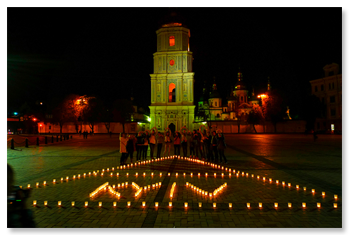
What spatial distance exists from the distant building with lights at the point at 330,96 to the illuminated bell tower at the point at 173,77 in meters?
30.7

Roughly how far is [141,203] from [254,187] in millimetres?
4093

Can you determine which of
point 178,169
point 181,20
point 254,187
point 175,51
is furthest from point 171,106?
point 254,187

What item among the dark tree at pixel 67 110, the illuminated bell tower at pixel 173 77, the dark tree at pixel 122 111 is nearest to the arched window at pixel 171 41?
the illuminated bell tower at pixel 173 77

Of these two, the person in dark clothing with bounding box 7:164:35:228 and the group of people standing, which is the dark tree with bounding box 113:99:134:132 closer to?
the group of people standing

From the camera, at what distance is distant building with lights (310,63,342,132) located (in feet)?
180

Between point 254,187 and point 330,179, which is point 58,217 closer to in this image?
point 254,187

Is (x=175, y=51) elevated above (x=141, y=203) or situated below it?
above

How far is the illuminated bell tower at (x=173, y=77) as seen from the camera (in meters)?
61.6

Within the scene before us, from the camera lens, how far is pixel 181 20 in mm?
62344

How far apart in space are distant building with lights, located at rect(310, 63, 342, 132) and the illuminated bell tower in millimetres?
30653

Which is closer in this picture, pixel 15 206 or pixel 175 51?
pixel 15 206

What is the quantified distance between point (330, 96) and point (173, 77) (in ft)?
119

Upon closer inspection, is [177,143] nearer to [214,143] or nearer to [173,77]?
[214,143]

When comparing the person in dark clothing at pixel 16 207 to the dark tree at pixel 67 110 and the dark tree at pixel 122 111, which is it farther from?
the dark tree at pixel 122 111
